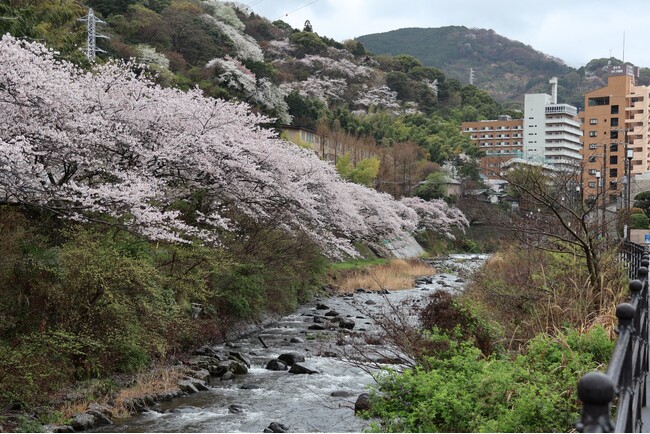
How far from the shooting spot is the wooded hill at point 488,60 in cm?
15512

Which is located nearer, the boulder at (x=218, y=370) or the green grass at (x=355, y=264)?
the boulder at (x=218, y=370)

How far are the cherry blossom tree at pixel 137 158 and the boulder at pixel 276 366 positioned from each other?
10.6 ft

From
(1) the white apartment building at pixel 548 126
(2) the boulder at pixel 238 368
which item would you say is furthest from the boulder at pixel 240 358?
(1) the white apartment building at pixel 548 126

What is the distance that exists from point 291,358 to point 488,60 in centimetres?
16775

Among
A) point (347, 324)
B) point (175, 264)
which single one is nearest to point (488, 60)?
point (347, 324)

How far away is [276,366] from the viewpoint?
48.0ft

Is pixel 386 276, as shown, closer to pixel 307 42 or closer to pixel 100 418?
pixel 100 418

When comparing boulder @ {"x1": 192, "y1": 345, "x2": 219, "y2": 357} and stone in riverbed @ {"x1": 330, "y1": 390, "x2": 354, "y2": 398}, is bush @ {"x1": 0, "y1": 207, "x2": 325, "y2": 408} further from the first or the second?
stone in riverbed @ {"x1": 330, "y1": 390, "x2": 354, "y2": 398}

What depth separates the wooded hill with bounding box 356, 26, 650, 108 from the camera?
155 meters

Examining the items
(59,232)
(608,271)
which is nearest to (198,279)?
(59,232)

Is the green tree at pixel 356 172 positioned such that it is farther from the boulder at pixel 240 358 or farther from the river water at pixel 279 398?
the boulder at pixel 240 358

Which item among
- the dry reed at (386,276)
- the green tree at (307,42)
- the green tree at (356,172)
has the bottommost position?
the dry reed at (386,276)

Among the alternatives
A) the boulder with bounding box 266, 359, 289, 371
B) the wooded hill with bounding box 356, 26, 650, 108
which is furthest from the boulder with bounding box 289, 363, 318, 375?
the wooded hill with bounding box 356, 26, 650, 108

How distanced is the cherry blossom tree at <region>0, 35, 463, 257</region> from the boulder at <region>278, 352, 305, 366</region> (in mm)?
3198
